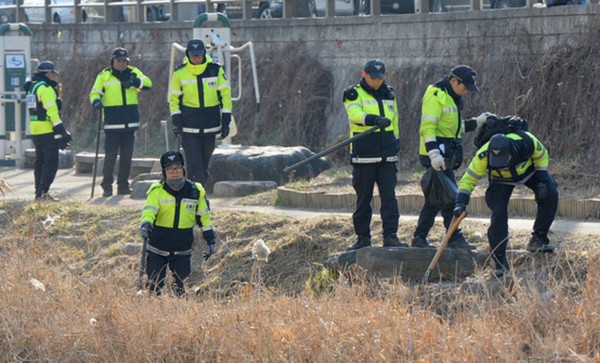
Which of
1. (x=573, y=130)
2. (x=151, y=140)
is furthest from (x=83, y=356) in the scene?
(x=151, y=140)

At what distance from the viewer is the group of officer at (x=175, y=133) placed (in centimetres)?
1118

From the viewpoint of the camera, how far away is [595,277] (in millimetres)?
9180

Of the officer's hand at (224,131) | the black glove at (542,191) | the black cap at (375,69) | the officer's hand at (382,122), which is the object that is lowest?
the black glove at (542,191)

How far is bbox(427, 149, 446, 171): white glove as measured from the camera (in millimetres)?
11328

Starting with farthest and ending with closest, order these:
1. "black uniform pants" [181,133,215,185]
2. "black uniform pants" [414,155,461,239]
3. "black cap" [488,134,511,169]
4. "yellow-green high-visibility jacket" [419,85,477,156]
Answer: "black uniform pants" [181,133,215,185] → "black uniform pants" [414,155,461,239] → "yellow-green high-visibility jacket" [419,85,477,156] → "black cap" [488,134,511,169]

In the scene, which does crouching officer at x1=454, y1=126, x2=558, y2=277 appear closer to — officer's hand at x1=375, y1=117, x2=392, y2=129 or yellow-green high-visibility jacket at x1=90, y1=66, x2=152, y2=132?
officer's hand at x1=375, y1=117, x2=392, y2=129

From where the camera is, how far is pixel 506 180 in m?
10.7

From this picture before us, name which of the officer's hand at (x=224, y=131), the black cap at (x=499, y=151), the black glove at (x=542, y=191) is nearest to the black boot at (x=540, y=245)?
the black glove at (x=542, y=191)

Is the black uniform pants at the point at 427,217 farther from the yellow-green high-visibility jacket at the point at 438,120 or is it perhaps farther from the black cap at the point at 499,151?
the black cap at the point at 499,151

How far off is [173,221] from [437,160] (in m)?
2.37

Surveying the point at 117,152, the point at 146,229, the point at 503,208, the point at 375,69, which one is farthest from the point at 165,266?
the point at 117,152

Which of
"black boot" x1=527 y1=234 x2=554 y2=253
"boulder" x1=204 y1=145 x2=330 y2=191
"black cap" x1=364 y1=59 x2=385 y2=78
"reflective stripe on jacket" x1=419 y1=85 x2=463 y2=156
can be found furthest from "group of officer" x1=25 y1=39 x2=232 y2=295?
"black boot" x1=527 y1=234 x2=554 y2=253

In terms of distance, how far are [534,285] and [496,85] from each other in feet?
29.0

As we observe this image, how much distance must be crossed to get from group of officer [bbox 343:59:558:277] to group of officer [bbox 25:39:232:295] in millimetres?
1530
